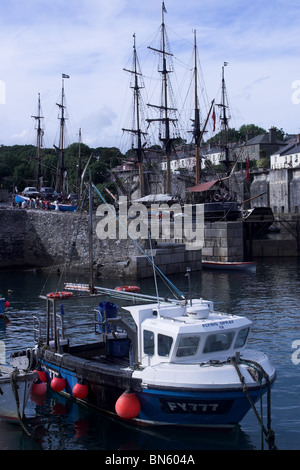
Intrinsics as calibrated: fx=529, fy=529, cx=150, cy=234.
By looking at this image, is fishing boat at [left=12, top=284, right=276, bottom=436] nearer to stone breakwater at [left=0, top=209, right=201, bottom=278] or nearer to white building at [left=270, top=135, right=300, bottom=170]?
stone breakwater at [left=0, top=209, right=201, bottom=278]

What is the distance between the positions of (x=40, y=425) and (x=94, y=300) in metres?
14.0

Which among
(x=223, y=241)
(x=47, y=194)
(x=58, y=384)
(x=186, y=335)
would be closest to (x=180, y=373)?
(x=186, y=335)

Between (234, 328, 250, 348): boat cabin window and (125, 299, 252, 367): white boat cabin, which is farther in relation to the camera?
(234, 328, 250, 348): boat cabin window

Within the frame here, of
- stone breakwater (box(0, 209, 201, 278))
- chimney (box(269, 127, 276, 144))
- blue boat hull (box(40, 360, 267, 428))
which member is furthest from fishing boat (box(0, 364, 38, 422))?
chimney (box(269, 127, 276, 144))

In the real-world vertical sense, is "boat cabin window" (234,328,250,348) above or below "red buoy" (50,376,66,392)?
above

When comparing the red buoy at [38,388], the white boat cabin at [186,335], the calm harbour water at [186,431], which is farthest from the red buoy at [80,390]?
the white boat cabin at [186,335]

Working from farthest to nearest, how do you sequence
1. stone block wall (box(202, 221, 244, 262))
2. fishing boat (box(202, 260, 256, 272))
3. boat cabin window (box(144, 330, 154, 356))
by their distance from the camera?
stone block wall (box(202, 221, 244, 262))
fishing boat (box(202, 260, 256, 272))
boat cabin window (box(144, 330, 154, 356))

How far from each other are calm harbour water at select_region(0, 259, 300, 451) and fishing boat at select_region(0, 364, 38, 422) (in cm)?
29

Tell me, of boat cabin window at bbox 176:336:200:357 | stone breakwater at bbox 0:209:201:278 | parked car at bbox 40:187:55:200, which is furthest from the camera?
parked car at bbox 40:187:55:200

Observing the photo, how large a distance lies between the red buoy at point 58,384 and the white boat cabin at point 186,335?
2625 millimetres

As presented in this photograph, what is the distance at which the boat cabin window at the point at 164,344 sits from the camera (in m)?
11.5

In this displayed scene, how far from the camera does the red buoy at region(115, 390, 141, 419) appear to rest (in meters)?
11.3

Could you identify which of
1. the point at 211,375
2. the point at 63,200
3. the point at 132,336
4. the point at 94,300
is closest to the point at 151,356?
the point at 132,336

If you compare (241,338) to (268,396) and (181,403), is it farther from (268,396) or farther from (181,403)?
(181,403)
